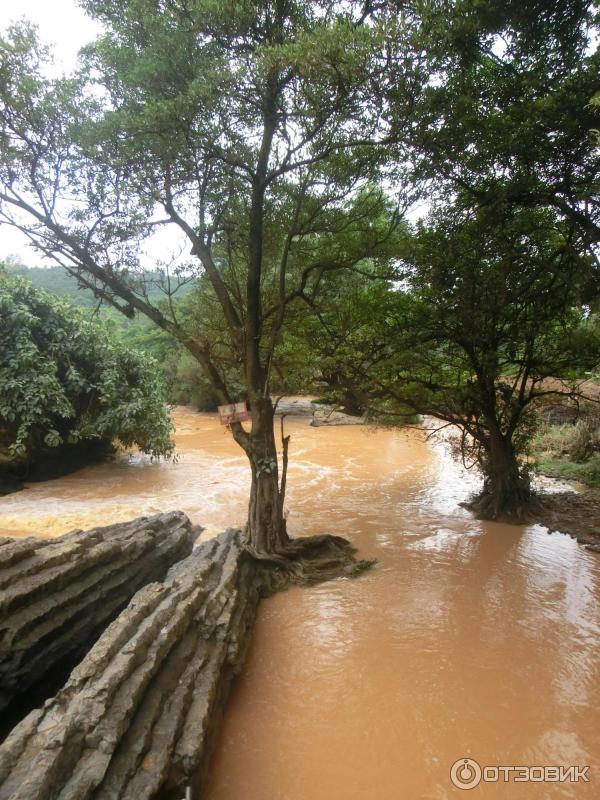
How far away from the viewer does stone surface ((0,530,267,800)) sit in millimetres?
2326

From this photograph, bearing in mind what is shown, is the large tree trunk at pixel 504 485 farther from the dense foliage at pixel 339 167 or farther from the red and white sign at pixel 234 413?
the red and white sign at pixel 234 413

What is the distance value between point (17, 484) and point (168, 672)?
390 inches

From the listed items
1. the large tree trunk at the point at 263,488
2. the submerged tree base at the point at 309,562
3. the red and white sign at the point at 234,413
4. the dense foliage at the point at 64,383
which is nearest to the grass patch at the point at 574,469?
the submerged tree base at the point at 309,562

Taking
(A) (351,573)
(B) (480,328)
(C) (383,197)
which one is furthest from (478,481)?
(C) (383,197)

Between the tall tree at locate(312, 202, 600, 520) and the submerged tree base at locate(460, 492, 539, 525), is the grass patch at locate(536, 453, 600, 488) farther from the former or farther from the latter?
the tall tree at locate(312, 202, 600, 520)

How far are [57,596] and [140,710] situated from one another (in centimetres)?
168

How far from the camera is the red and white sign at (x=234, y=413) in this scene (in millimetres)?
6348

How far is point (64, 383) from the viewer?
12.2 meters

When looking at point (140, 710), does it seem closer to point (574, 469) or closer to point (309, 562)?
point (309, 562)

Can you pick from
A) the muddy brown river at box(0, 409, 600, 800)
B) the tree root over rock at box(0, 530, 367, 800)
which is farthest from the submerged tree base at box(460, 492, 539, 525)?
the tree root over rock at box(0, 530, 367, 800)

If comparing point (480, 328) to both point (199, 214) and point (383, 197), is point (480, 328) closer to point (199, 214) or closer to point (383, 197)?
point (383, 197)

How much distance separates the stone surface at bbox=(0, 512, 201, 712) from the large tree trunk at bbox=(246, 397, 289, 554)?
1.61 m

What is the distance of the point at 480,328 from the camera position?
286 inches

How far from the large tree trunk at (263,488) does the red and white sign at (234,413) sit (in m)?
0.21
